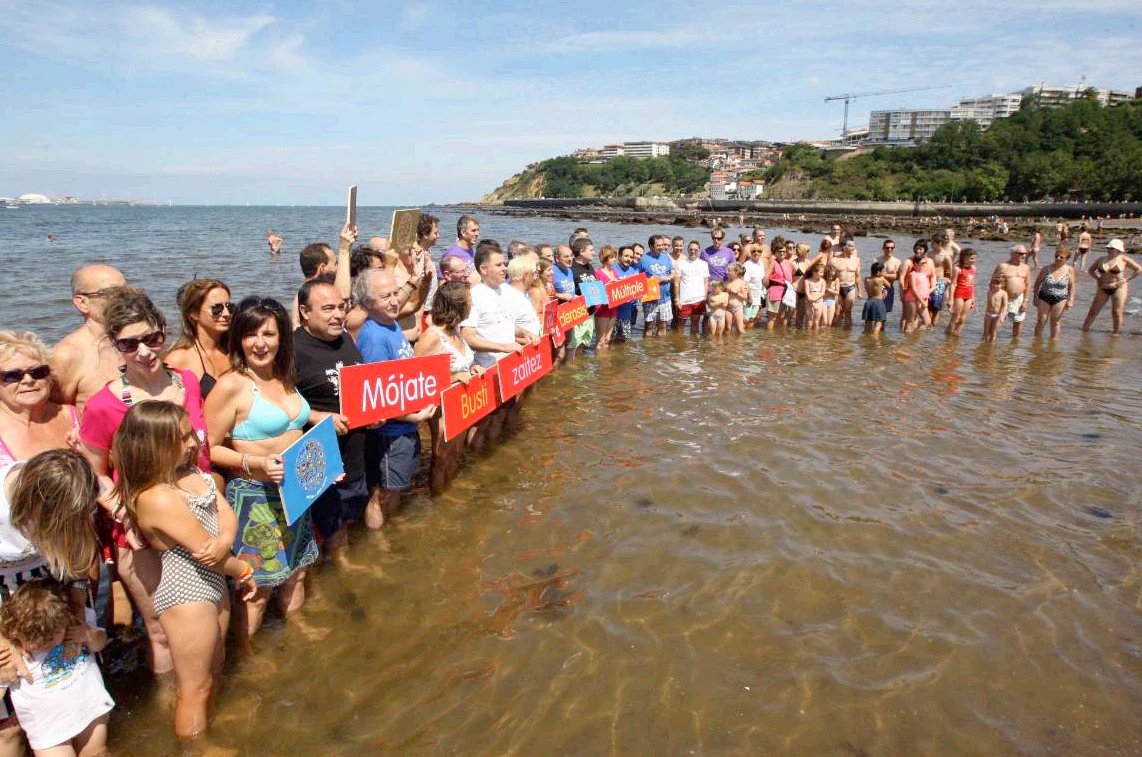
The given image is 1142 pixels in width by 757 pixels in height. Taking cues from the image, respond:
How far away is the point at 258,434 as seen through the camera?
3568mm

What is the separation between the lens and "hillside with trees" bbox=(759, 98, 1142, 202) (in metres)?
77.6

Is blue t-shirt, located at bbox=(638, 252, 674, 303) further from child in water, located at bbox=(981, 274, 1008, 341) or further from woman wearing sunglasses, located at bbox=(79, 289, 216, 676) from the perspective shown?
woman wearing sunglasses, located at bbox=(79, 289, 216, 676)

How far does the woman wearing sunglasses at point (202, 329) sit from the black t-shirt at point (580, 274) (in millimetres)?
6278

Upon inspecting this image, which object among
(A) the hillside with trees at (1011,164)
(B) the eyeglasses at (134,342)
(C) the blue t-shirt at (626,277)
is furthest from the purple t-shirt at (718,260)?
(A) the hillside with trees at (1011,164)

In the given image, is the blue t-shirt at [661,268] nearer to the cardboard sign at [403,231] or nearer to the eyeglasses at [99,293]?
the cardboard sign at [403,231]

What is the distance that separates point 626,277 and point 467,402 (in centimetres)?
580

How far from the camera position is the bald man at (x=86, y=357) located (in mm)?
3434

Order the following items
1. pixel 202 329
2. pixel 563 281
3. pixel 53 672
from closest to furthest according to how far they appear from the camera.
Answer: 1. pixel 53 672
2. pixel 202 329
3. pixel 563 281

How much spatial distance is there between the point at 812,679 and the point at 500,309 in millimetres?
4003

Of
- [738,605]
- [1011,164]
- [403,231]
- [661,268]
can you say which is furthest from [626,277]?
[1011,164]

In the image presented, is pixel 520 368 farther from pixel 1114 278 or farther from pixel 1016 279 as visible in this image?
pixel 1114 278

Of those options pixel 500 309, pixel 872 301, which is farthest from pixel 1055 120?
pixel 500 309

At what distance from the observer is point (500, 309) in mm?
6195

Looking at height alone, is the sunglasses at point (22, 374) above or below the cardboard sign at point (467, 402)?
above
